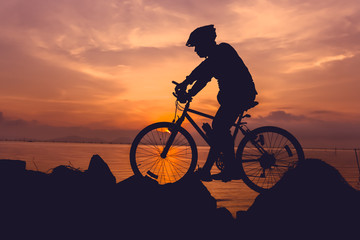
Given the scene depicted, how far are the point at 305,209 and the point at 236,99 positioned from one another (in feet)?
8.29

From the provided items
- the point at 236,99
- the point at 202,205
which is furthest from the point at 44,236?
the point at 236,99

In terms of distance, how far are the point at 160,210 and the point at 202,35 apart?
3424 mm

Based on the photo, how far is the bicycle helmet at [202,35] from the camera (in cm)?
609

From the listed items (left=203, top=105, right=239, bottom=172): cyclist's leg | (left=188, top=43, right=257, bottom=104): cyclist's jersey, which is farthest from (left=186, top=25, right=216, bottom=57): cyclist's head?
(left=203, top=105, right=239, bottom=172): cyclist's leg

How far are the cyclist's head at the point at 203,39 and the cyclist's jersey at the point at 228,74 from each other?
0.18 m

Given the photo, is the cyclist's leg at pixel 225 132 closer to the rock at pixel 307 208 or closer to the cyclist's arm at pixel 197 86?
the cyclist's arm at pixel 197 86

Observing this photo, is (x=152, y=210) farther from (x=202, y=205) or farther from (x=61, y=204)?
(x=61, y=204)

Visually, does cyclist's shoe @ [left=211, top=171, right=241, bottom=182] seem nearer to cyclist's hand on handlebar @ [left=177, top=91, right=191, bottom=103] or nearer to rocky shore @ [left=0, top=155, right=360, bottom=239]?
rocky shore @ [left=0, top=155, right=360, bottom=239]

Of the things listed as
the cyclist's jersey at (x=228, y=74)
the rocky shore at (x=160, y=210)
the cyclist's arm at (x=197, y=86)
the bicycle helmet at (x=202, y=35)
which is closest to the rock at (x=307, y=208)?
the rocky shore at (x=160, y=210)

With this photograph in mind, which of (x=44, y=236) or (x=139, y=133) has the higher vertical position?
(x=139, y=133)

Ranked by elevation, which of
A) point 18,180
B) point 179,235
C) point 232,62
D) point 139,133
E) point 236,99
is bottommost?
point 179,235

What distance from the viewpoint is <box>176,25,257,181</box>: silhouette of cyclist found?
6066 mm

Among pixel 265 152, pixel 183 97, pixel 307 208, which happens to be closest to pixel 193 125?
pixel 183 97

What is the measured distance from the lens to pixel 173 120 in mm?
6742
